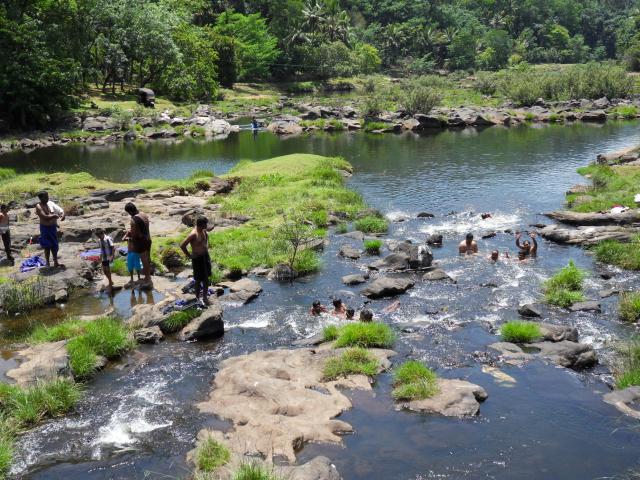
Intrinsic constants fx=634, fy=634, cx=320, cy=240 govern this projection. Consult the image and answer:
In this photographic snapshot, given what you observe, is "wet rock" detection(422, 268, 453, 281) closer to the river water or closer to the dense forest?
the river water

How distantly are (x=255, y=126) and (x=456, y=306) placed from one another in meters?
54.1

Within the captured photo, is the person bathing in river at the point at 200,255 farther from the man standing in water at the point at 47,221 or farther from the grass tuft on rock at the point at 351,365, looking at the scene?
the man standing in water at the point at 47,221

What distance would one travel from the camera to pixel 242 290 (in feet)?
66.8

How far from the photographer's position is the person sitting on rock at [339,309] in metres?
18.5

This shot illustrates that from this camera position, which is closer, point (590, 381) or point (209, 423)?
point (209, 423)

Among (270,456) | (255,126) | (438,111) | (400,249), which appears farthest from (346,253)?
(438,111)

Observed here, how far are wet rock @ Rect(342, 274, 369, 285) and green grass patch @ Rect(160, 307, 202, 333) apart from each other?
5.99m

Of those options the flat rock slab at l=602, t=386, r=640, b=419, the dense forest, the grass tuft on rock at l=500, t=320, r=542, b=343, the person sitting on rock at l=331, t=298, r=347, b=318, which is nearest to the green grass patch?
the person sitting on rock at l=331, t=298, r=347, b=318

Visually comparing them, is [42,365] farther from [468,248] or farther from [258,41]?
[258,41]

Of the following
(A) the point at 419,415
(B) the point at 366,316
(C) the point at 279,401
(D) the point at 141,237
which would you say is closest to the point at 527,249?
(B) the point at 366,316

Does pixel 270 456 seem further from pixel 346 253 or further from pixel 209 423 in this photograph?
pixel 346 253

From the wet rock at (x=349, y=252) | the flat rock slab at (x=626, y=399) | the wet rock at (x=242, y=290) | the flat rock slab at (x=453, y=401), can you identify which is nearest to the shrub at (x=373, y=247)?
the wet rock at (x=349, y=252)

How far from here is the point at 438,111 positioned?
7719 centimetres

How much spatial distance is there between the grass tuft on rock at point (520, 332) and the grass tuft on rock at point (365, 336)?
292 cm
